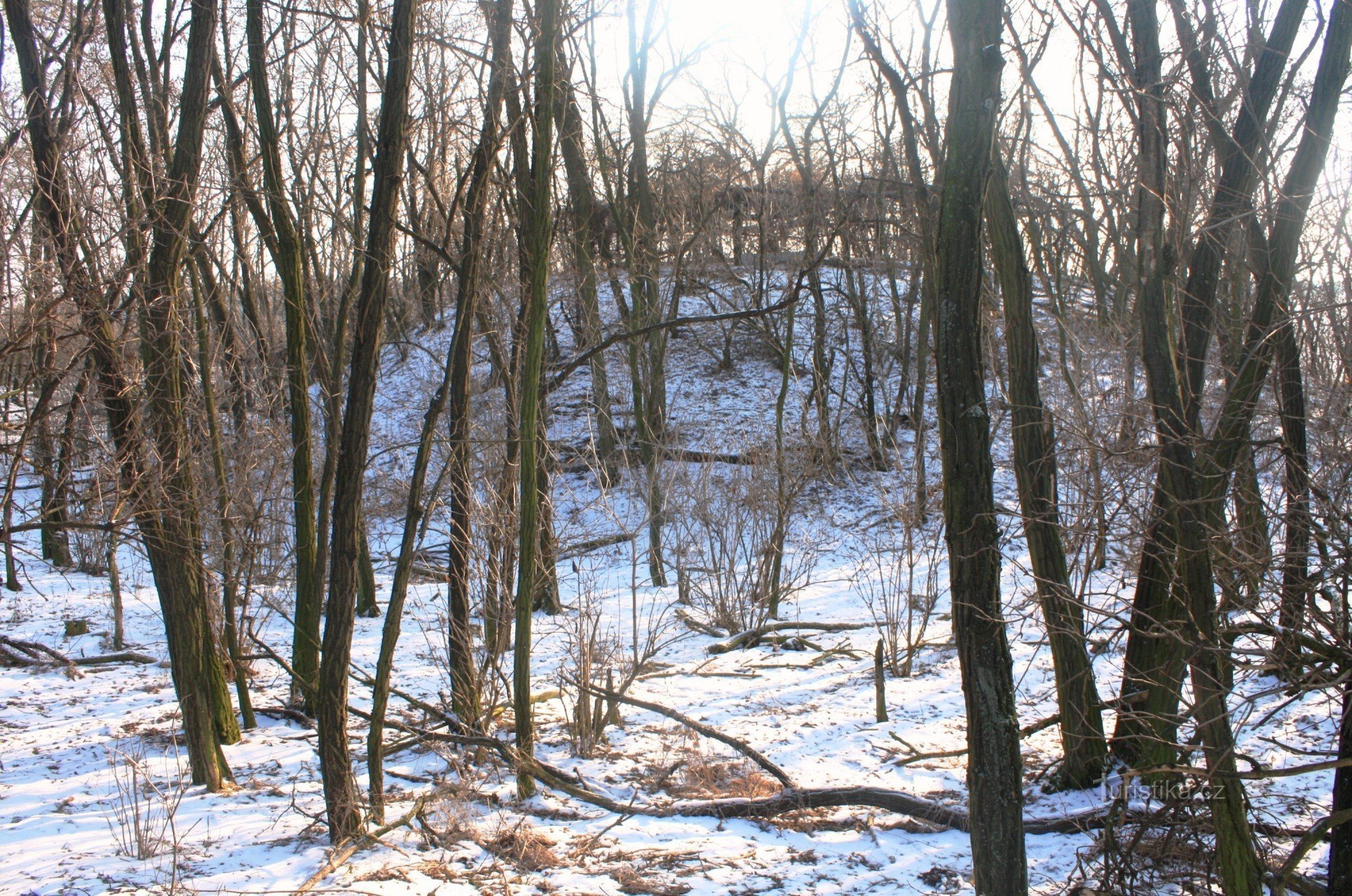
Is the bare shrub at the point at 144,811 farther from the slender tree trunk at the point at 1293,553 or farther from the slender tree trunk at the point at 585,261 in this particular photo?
the slender tree trunk at the point at 585,261

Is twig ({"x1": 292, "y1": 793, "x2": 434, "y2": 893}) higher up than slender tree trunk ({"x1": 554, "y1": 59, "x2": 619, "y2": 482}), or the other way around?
slender tree trunk ({"x1": 554, "y1": 59, "x2": 619, "y2": 482})

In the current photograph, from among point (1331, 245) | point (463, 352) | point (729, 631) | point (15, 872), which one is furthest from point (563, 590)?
point (1331, 245)

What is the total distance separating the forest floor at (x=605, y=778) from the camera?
426 centimetres

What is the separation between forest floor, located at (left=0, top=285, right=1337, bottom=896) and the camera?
426cm

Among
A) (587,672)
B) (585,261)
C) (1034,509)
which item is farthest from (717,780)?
(585,261)

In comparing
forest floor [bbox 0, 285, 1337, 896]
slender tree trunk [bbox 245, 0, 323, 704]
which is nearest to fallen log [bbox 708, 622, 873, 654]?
forest floor [bbox 0, 285, 1337, 896]

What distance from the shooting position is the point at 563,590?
45.2ft

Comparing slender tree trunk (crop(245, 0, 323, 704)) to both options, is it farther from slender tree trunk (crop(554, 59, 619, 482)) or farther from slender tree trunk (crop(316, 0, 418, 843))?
slender tree trunk (crop(554, 59, 619, 482))

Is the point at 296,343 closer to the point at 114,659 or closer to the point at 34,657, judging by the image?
the point at 114,659

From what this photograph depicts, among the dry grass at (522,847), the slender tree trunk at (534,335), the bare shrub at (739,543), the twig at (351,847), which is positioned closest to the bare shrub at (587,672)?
the slender tree trunk at (534,335)

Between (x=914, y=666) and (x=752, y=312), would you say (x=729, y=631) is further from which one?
(x=752, y=312)

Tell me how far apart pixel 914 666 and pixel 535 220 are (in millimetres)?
5824

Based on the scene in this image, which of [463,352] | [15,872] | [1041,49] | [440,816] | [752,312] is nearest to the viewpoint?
[15,872]

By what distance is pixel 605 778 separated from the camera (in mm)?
5809
